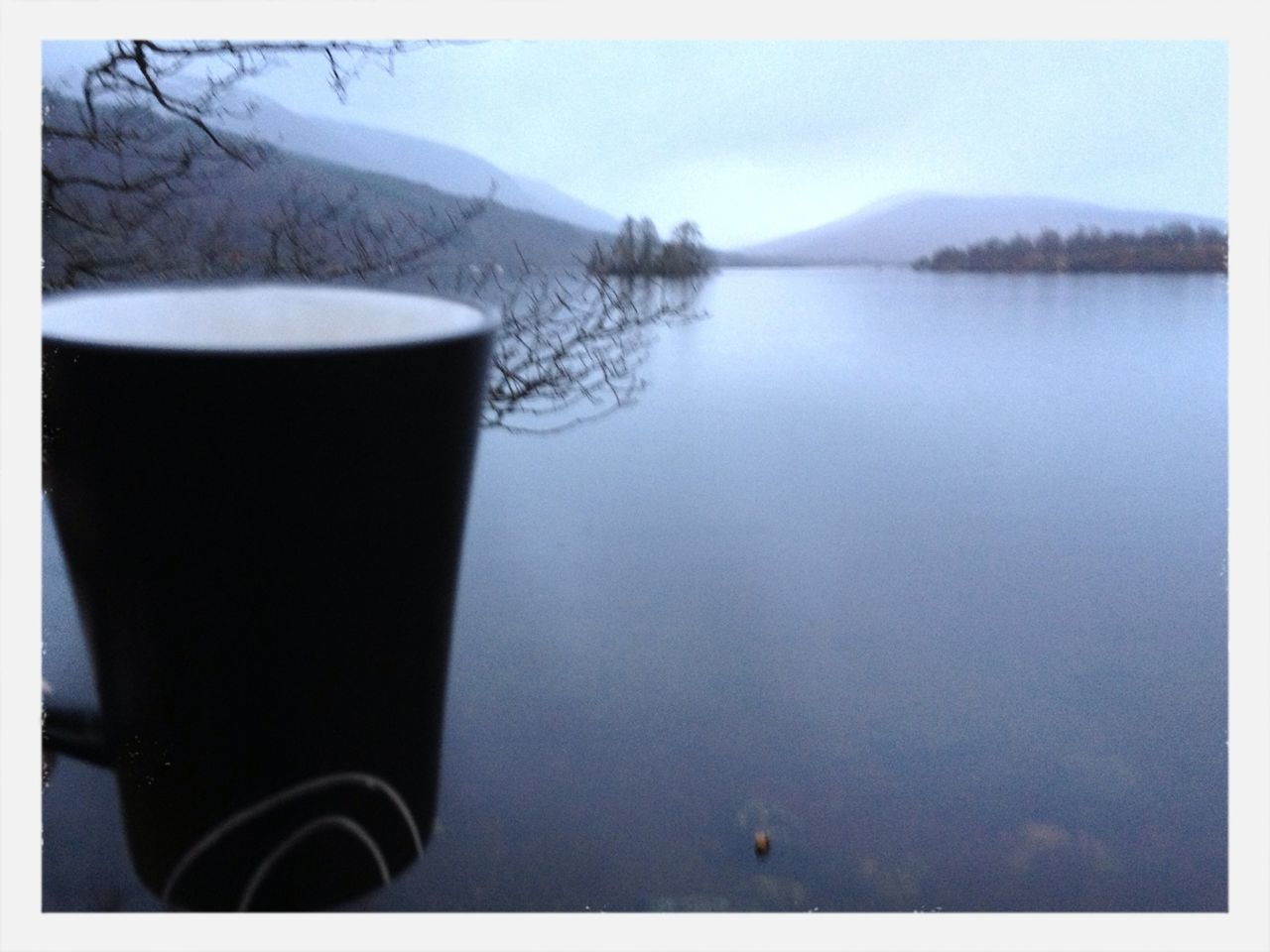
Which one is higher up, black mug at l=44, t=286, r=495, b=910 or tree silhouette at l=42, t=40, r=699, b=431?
tree silhouette at l=42, t=40, r=699, b=431

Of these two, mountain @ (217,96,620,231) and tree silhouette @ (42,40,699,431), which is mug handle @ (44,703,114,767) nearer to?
tree silhouette @ (42,40,699,431)

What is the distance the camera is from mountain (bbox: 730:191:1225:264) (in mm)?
1282

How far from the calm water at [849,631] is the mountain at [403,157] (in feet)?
0.75

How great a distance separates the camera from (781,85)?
1.23 m

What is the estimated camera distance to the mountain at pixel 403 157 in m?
1.22

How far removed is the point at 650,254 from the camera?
4.22ft

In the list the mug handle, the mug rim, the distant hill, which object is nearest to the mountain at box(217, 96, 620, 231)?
the distant hill

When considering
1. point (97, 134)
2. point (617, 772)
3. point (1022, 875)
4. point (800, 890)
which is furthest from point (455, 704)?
point (97, 134)

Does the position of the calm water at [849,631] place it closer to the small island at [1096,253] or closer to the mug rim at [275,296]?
the small island at [1096,253]

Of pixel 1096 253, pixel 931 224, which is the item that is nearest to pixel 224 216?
pixel 931 224

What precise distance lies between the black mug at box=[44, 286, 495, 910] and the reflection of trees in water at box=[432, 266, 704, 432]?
0.18 metres

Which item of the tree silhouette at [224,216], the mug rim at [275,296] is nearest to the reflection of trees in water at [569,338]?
the tree silhouette at [224,216]

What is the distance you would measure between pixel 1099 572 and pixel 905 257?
46 centimetres
